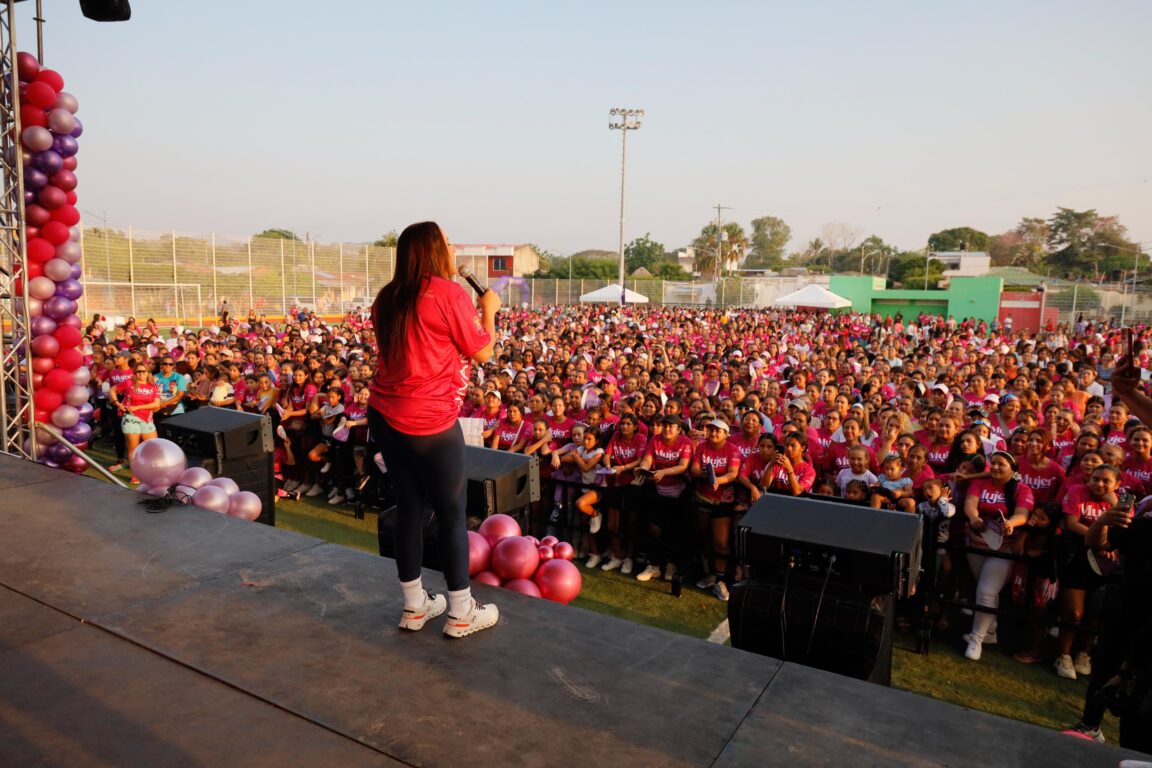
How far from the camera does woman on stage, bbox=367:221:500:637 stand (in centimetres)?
286

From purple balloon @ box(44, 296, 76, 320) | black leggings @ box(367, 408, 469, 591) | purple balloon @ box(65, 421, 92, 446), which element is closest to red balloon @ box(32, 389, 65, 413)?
purple balloon @ box(65, 421, 92, 446)

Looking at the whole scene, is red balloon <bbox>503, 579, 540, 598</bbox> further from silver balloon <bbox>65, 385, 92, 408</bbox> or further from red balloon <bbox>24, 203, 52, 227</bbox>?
red balloon <bbox>24, 203, 52, 227</bbox>

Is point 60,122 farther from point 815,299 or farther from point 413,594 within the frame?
point 815,299

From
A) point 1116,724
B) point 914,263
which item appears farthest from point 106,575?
point 914,263

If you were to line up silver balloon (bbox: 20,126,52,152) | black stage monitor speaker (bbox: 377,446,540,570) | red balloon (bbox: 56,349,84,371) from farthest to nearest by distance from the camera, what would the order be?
1. red balloon (bbox: 56,349,84,371)
2. silver balloon (bbox: 20,126,52,152)
3. black stage monitor speaker (bbox: 377,446,540,570)

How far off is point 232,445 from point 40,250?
3641 millimetres

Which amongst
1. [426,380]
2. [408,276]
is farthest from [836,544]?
[408,276]

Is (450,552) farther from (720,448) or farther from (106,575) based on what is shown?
(720,448)

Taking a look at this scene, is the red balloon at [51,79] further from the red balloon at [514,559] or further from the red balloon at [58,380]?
the red balloon at [514,559]

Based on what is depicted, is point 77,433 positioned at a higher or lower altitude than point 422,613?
lower

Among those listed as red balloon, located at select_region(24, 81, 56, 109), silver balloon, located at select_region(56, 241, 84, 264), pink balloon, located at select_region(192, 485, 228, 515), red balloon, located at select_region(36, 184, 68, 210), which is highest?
red balloon, located at select_region(24, 81, 56, 109)

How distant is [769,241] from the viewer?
428 ft

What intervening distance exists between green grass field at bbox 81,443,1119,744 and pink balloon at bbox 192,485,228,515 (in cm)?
219

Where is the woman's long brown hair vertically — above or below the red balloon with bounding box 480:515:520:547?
above
